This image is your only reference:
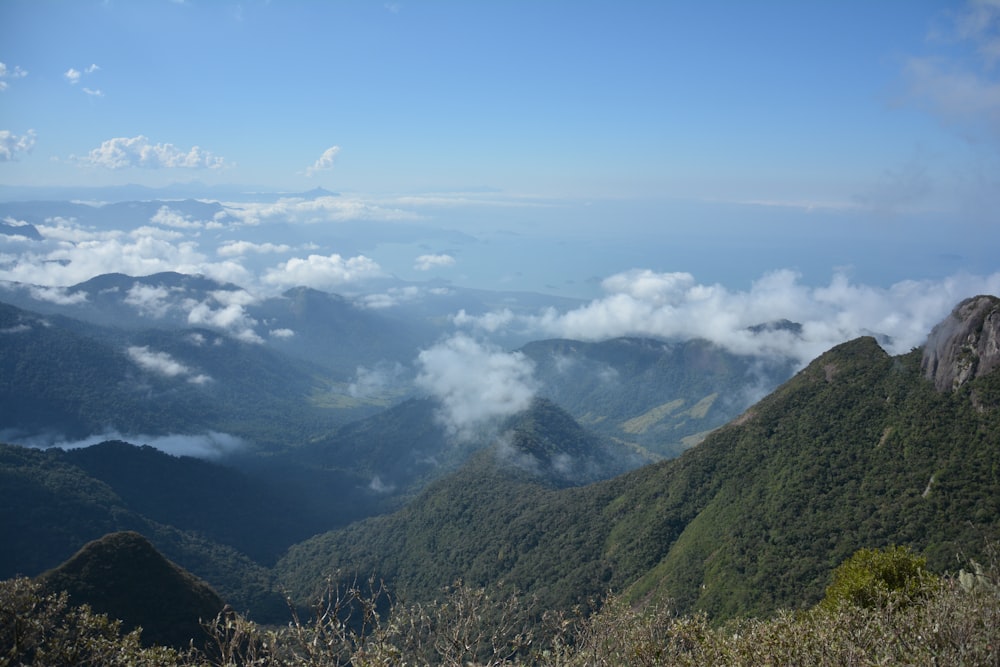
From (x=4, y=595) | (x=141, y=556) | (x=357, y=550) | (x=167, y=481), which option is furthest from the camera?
(x=167, y=481)

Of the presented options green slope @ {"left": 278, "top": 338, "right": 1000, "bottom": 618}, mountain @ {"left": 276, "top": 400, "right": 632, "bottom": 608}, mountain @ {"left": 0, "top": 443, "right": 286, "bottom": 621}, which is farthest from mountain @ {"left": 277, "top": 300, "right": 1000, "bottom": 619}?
mountain @ {"left": 0, "top": 443, "right": 286, "bottom": 621}

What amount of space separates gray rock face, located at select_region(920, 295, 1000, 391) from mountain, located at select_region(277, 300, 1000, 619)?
128cm

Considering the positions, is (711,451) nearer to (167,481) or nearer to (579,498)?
(579,498)

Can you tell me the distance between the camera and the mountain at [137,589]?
190 feet

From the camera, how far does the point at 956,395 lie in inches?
2793

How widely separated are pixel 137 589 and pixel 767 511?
7346cm

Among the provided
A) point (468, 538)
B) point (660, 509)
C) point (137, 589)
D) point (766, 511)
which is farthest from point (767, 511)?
point (137, 589)

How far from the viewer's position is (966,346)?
7238cm

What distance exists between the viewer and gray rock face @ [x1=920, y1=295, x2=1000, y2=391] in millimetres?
69188

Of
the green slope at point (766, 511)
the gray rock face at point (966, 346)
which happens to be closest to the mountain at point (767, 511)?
the green slope at point (766, 511)

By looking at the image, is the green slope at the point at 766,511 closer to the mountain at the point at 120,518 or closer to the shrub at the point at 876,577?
the mountain at the point at 120,518

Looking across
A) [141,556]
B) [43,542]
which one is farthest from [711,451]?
[43,542]

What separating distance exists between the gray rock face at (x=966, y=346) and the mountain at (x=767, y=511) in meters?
1.28

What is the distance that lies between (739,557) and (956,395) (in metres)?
32.0
